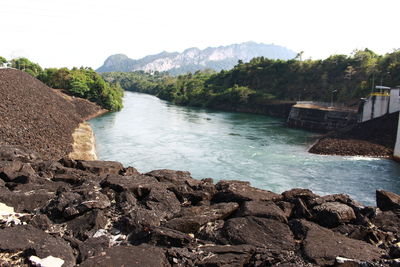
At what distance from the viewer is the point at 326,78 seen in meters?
77.4

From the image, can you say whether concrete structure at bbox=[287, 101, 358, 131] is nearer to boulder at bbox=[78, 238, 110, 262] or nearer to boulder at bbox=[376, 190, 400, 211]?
boulder at bbox=[376, 190, 400, 211]

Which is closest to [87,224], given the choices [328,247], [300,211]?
[328,247]

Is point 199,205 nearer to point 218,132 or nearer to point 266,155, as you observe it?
point 266,155

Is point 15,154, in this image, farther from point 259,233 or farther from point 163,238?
point 259,233

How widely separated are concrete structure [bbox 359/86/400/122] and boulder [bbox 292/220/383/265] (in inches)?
1436

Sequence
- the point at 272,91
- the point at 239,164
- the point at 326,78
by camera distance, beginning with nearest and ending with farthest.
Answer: the point at 239,164 → the point at 326,78 → the point at 272,91

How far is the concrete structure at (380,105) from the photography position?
39094 millimetres

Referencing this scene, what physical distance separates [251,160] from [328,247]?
70.1 ft

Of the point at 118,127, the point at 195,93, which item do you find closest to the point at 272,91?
the point at 195,93

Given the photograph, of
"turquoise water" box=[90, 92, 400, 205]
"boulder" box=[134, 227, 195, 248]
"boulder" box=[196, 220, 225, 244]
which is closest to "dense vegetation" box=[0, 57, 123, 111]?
"turquoise water" box=[90, 92, 400, 205]

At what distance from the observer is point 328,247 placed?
23.3ft

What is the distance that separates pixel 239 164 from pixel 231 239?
19.5 m

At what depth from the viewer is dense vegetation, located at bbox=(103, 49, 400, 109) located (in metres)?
64.9

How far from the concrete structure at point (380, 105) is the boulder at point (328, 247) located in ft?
120
